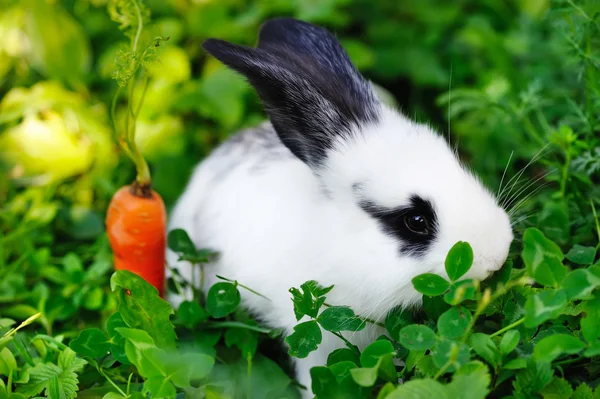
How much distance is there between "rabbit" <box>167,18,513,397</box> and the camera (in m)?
2.29

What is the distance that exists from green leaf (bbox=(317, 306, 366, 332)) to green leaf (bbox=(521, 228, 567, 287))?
1.97 feet

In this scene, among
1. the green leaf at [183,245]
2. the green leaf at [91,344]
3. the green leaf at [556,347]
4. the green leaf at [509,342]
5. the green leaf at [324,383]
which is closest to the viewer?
the green leaf at [556,347]

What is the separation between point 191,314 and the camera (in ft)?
8.81

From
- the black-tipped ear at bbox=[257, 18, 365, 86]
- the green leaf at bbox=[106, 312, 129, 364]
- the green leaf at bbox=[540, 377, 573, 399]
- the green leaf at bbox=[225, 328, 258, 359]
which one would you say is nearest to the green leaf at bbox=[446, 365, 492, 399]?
the green leaf at bbox=[540, 377, 573, 399]

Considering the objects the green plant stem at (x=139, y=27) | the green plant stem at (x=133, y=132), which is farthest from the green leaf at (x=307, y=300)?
the green plant stem at (x=139, y=27)

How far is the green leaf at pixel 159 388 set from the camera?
6.80 ft

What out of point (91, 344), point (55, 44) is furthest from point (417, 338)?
point (55, 44)

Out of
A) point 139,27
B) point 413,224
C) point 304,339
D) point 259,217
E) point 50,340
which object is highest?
point 139,27

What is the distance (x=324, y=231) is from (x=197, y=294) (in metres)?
0.72

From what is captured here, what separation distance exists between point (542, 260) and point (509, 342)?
0.26 m

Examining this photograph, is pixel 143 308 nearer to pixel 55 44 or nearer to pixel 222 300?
pixel 222 300

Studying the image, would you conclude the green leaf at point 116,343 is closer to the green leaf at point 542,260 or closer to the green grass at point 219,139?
the green grass at point 219,139

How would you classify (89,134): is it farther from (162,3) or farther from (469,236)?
(469,236)

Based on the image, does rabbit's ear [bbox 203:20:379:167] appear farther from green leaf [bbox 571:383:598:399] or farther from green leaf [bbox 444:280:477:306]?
green leaf [bbox 571:383:598:399]
